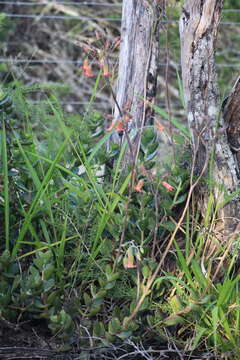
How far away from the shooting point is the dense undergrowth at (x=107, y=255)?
6.42 feet

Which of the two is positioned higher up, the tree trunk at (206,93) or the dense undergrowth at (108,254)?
the tree trunk at (206,93)

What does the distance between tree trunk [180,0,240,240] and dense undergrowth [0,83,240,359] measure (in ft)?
0.23

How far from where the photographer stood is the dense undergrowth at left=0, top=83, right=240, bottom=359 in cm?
196

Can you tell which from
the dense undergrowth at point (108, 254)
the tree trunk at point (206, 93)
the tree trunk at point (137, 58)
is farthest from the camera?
the tree trunk at point (137, 58)

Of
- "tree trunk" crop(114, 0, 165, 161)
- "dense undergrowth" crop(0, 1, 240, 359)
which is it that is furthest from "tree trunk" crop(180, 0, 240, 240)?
"tree trunk" crop(114, 0, 165, 161)

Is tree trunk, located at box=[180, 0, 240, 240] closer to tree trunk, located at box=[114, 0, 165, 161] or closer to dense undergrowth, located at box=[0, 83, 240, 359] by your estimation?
dense undergrowth, located at box=[0, 83, 240, 359]

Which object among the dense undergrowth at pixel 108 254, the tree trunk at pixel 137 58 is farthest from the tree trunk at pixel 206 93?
the tree trunk at pixel 137 58

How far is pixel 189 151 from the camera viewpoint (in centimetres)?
236

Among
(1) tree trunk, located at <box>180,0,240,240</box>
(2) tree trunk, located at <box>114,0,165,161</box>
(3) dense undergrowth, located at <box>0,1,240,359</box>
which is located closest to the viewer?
(3) dense undergrowth, located at <box>0,1,240,359</box>

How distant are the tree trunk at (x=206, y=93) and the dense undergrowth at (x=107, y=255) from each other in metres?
0.07

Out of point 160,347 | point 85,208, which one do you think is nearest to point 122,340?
point 160,347

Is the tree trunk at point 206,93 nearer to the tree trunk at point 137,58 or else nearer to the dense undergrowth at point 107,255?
the dense undergrowth at point 107,255

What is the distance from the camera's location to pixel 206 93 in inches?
89.4

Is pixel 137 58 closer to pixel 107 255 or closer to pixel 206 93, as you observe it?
pixel 206 93
